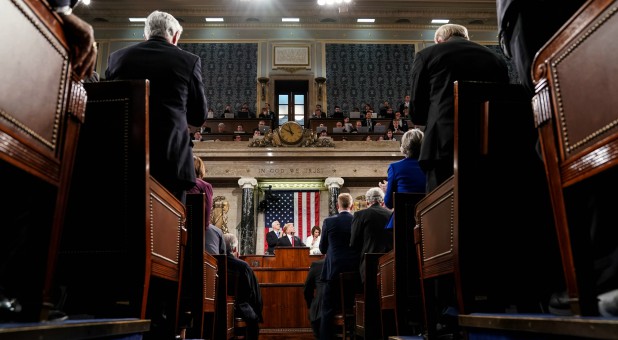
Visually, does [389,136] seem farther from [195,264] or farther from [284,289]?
[195,264]

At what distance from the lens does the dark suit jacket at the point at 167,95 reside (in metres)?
2.11

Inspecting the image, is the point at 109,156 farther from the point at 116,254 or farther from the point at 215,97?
the point at 215,97

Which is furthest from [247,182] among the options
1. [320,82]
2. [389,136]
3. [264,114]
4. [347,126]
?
[320,82]

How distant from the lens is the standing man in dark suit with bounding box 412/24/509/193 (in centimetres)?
215

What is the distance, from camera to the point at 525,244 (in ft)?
5.78

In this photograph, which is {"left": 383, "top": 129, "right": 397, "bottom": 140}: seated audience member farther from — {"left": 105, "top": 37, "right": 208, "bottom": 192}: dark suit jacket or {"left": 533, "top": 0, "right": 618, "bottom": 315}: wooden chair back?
{"left": 533, "top": 0, "right": 618, "bottom": 315}: wooden chair back

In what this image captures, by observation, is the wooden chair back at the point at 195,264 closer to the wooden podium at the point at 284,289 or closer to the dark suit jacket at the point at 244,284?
the dark suit jacket at the point at 244,284

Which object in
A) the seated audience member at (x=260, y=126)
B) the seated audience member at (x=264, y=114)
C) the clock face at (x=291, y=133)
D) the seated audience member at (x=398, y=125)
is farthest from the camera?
the seated audience member at (x=264, y=114)

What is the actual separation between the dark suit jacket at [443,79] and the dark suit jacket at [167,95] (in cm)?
100

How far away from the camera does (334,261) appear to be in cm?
417

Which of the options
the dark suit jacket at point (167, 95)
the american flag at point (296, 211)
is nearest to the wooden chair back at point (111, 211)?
the dark suit jacket at point (167, 95)

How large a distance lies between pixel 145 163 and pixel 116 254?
1.00ft

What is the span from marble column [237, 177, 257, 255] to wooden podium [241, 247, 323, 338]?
350cm

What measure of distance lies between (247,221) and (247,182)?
817 mm
